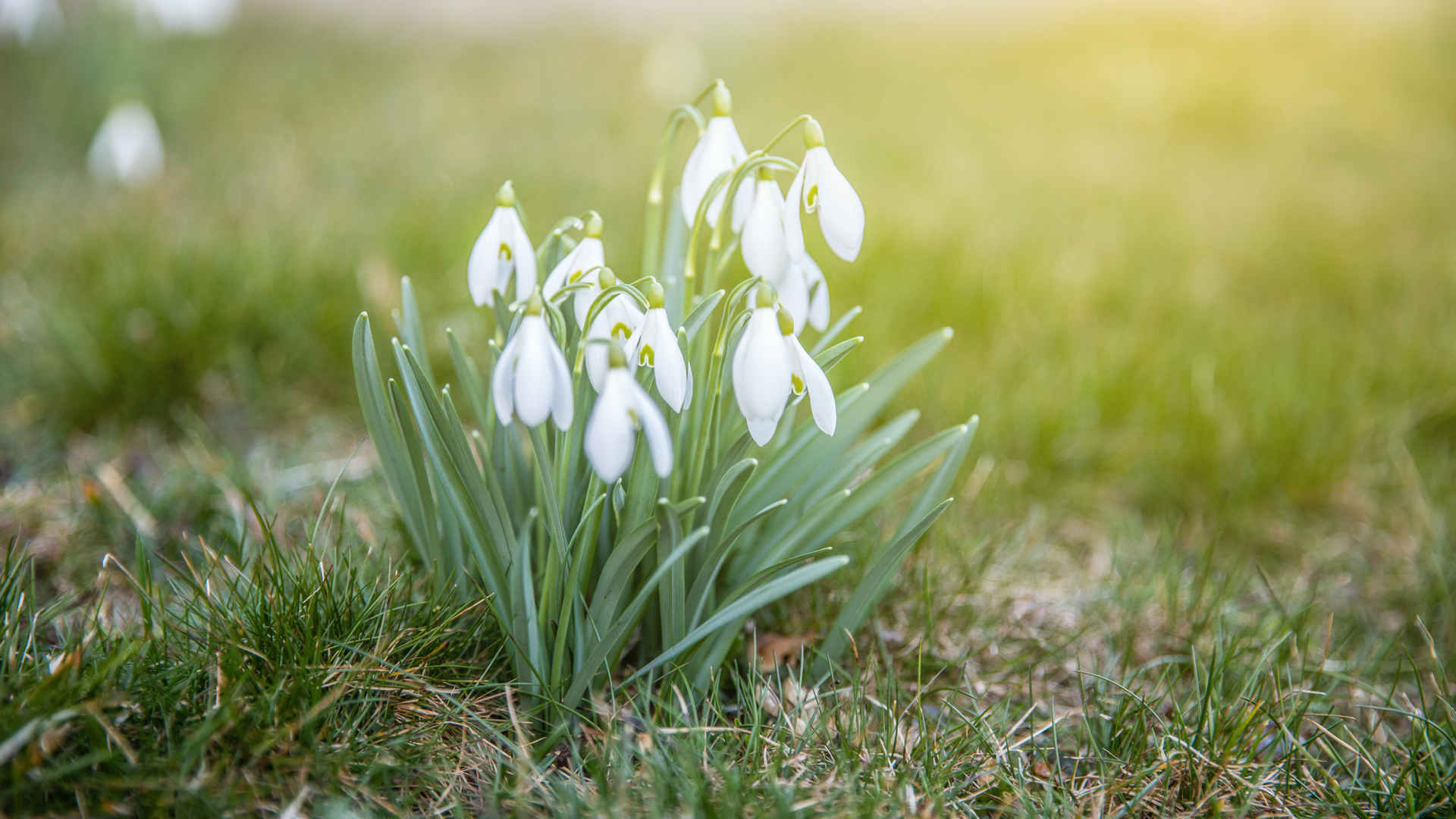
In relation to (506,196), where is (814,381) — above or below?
below

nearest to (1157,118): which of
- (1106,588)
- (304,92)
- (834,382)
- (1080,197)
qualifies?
(1080,197)

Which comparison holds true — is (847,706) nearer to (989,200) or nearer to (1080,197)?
(989,200)

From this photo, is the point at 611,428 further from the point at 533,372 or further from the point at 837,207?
the point at 837,207

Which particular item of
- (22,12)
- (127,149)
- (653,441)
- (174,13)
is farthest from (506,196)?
(174,13)

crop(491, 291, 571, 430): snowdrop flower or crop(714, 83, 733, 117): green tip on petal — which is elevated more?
crop(714, 83, 733, 117): green tip on petal

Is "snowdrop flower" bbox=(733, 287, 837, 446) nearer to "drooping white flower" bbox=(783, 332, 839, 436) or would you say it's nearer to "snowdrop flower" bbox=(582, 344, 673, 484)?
"drooping white flower" bbox=(783, 332, 839, 436)

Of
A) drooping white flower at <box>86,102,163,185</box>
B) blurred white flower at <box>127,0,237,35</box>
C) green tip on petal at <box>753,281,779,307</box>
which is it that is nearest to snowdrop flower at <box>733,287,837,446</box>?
green tip on petal at <box>753,281,779,307</box>

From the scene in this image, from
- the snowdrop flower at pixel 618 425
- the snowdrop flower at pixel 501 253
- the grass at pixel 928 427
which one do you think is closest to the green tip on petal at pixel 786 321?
the snowdrop flower at pixel 618 425
